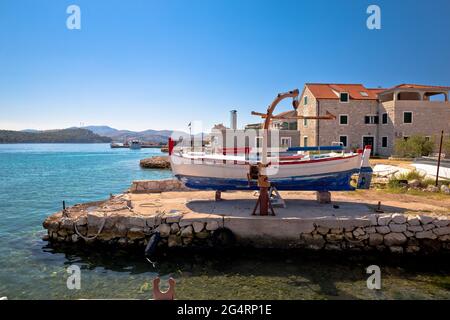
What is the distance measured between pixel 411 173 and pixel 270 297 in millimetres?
14723

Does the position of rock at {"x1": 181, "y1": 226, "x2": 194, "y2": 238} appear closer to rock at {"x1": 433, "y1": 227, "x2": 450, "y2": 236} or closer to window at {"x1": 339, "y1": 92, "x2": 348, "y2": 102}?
rock at {"x1": 433, "y1": 227, "x2": 450, "y2": 236}

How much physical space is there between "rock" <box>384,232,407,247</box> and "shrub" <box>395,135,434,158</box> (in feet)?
73.2

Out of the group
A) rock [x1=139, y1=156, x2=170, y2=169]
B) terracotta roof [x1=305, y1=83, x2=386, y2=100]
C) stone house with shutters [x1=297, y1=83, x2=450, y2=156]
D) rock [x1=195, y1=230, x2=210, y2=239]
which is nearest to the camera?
rock [x1=195, y1=230, x2=210, y2=239]

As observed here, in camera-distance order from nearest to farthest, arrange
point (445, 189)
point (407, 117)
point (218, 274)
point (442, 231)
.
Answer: point (218, 274)
point (442, 231)
point (445, 189)
point (407, 117)

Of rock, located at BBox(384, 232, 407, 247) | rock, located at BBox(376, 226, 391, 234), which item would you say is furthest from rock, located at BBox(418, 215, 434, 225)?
rock, located at BBox(376, 226, 391, 234)

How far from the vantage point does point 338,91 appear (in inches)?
1432

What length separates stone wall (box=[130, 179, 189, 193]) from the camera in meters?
15.7

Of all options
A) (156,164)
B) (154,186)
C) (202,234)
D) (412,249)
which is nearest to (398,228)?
(412,249)

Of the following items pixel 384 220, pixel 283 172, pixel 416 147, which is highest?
pixel 416 147

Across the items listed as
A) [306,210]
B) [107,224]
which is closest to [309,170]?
[306,210]

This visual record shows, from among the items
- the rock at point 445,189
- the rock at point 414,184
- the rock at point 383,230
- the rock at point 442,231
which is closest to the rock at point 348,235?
the rock at point 383,230

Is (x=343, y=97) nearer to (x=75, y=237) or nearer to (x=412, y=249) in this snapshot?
(x=412, y=249)

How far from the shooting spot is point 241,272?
891 cm

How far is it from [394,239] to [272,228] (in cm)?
433
